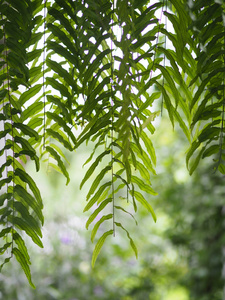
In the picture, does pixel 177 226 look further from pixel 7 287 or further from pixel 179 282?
pixel 7 287

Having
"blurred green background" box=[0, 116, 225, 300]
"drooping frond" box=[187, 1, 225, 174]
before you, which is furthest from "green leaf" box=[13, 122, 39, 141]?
"blurred green background" box=[0, 116, 225, 300]

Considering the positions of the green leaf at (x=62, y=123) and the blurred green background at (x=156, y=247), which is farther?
the blurred green background at (x=156, y=247)

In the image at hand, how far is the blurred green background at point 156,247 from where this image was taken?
1924 millimetres

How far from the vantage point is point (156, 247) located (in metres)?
2.14

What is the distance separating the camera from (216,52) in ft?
1.74

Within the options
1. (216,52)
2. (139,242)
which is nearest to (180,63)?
(216,52)

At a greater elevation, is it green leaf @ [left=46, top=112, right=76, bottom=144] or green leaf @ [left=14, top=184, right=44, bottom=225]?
green leaf @ [left=46, top=112, right=76, bottom=144]

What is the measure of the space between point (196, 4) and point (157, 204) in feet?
5.73

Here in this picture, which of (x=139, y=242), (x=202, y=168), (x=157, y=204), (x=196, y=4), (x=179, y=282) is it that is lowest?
(x=179, y=282)

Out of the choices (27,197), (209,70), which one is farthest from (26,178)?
(209,70)

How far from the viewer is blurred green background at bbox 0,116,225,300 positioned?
192cm

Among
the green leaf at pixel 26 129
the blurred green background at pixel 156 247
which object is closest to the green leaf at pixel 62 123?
the green leaf at pixel 26 129

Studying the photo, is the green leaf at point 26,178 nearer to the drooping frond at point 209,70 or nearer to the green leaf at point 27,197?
the green leaf at point 27,197

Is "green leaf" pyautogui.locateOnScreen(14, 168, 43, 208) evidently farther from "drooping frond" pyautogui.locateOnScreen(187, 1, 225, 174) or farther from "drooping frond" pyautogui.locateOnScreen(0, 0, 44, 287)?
"drooping frond" pyautogui.locateOnScreen(187, 1, 225, 174)
